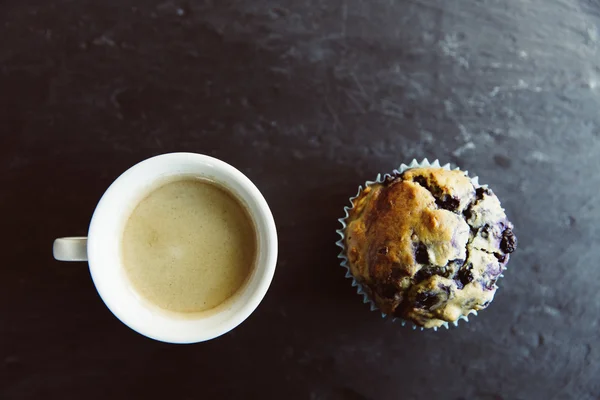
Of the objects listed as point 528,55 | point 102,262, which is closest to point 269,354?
point 102,262

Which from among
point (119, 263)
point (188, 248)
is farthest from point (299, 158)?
point (119, 263)

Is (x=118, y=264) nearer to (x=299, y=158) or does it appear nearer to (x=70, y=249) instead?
(x=70, y=249)

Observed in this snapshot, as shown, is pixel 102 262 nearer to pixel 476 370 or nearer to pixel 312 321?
pixel 312 321

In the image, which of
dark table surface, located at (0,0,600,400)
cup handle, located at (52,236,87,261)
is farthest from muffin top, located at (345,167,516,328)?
cup handle, located at (52,236,87,261)

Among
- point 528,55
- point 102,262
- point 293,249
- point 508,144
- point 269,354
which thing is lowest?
point 269,354

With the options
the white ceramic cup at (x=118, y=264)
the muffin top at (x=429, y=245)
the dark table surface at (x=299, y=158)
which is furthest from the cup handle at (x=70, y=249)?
the muffin top at (x=429, y=245)
